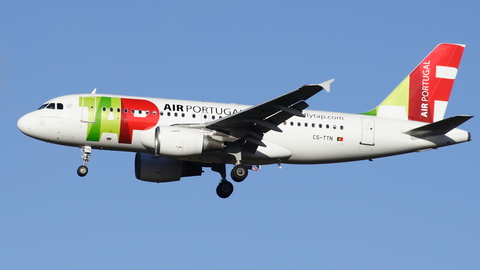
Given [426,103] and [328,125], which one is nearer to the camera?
[328,125]

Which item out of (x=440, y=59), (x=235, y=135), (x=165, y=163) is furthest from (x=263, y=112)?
(x=440, y=59)

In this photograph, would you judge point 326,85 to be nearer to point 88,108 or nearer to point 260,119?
point 260,119

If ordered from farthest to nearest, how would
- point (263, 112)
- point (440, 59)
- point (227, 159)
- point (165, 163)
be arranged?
point (440, 59) < point (165, 163) < point (227, 159) < point (263, 112)

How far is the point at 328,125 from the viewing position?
121 feet

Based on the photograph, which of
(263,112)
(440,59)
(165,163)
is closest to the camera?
(263,112)

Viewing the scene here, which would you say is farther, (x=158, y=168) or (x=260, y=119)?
(x=158, y=168)

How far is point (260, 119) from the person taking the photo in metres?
33.9

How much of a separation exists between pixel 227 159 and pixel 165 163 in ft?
13.8

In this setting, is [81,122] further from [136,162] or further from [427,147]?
[427,147]

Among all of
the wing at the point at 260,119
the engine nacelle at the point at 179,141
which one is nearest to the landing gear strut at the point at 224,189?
the wing at the point at 260,119

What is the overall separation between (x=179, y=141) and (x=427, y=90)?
13966 millimetres

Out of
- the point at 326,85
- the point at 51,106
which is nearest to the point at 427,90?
the point at 326,85

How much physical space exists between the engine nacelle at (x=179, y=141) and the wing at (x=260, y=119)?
81 centimetres

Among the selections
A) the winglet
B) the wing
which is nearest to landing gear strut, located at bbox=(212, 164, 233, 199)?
the wing
